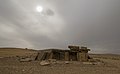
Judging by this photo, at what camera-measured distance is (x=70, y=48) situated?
2428 cm

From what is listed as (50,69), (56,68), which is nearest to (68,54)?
(56,68)

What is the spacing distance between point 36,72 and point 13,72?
75.5 inches

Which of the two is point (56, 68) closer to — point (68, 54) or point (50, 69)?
point (50, 69)

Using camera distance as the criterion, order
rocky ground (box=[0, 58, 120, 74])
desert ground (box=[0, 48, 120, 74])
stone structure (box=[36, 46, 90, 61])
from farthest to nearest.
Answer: stone structure (box=[36, 46, 90, 61])
desert ground (box=[0, 48, 120, 74])
rocky ground (box=[0, 58, 120, 74])

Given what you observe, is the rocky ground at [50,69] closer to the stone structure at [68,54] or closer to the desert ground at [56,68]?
the desert ground at [56,68]

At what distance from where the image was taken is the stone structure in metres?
23.3

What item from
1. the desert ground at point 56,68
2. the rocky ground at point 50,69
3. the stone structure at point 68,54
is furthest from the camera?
the stone structure at point 68,54

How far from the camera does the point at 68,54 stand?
23734 mm

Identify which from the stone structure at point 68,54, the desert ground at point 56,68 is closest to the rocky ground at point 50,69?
the desert ground at point 56,68

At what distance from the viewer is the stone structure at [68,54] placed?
23327 millimetres

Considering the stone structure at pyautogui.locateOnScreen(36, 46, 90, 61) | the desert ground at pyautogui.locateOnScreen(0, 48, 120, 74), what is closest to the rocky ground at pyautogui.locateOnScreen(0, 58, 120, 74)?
the desert ground at pyautogui.locateOnScreen(0, 48, 120, 74)

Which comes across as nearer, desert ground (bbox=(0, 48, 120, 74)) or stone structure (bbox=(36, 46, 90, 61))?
desert ground (bbox=(0, 48, 120, 74))

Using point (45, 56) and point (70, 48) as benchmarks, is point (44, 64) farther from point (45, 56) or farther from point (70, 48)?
point (70, 48)

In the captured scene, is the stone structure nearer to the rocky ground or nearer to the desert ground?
the desert ground
